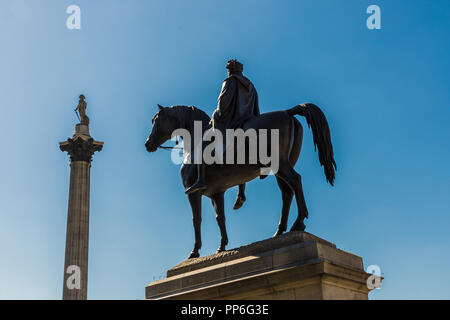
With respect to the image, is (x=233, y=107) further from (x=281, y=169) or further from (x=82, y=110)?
(x=82, y=110)

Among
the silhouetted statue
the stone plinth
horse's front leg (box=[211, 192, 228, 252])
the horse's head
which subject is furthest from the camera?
the horse's head

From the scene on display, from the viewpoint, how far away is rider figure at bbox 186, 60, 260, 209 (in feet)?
33.4

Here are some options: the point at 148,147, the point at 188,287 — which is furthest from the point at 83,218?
the point at 188,287

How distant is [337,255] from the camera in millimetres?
8281

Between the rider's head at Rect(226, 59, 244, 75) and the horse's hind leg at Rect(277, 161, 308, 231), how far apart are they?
7.63 ft

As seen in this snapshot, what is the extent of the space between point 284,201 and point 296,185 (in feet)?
2.02

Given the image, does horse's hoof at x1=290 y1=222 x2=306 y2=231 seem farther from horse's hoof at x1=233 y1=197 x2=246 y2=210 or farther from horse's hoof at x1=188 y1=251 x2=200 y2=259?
horse's hoof at x1=188 y1=251 x2=200 y2=259

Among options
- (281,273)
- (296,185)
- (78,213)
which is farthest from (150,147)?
(78,213)

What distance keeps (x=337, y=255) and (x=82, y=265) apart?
27.5 m

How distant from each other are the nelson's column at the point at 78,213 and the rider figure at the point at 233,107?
80.7ft

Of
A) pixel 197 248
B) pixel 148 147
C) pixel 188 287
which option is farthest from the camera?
pixel 148 147

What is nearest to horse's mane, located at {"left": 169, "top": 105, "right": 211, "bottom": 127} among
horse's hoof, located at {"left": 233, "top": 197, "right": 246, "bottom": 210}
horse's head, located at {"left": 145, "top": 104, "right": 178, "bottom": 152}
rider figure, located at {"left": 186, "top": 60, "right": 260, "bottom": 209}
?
horse's head, located at {"left": 145, "top": 104, "right": 178, "bottom": 152}
